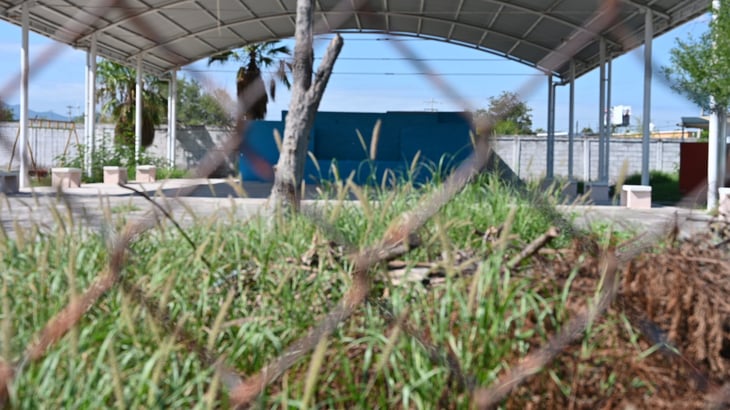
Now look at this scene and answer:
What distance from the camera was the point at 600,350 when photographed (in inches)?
72.7

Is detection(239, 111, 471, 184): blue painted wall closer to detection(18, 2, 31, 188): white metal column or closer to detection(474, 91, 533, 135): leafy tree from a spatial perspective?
detection(18, 2, 31, 188): white metal column

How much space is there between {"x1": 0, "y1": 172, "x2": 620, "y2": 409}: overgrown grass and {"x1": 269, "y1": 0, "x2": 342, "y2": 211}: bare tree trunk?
51 centimetres

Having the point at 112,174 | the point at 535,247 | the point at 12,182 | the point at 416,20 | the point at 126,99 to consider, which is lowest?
the point at 535,247

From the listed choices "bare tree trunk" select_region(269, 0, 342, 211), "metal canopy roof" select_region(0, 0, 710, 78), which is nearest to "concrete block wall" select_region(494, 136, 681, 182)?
"metal canopy roof" select_region(0, 0, 710, 78)

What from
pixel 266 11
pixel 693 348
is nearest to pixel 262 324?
pixel 693 348

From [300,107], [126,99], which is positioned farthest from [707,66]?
[126,99]

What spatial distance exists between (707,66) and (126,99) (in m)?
17.0

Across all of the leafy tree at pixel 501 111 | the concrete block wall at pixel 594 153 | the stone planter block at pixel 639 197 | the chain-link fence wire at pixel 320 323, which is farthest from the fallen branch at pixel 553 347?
the concrete block wall at pixel 594 153

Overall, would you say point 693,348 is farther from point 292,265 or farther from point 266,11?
point 266,11

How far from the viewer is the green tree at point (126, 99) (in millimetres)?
20094

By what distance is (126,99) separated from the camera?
71.2 feet

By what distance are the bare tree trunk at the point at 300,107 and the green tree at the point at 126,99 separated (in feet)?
55.1

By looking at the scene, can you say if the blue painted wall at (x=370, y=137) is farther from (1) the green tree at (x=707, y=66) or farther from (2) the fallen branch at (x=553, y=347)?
(2) the fallen branch at (x=553, y=347)

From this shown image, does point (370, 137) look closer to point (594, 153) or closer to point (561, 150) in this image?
point (561, 150)
